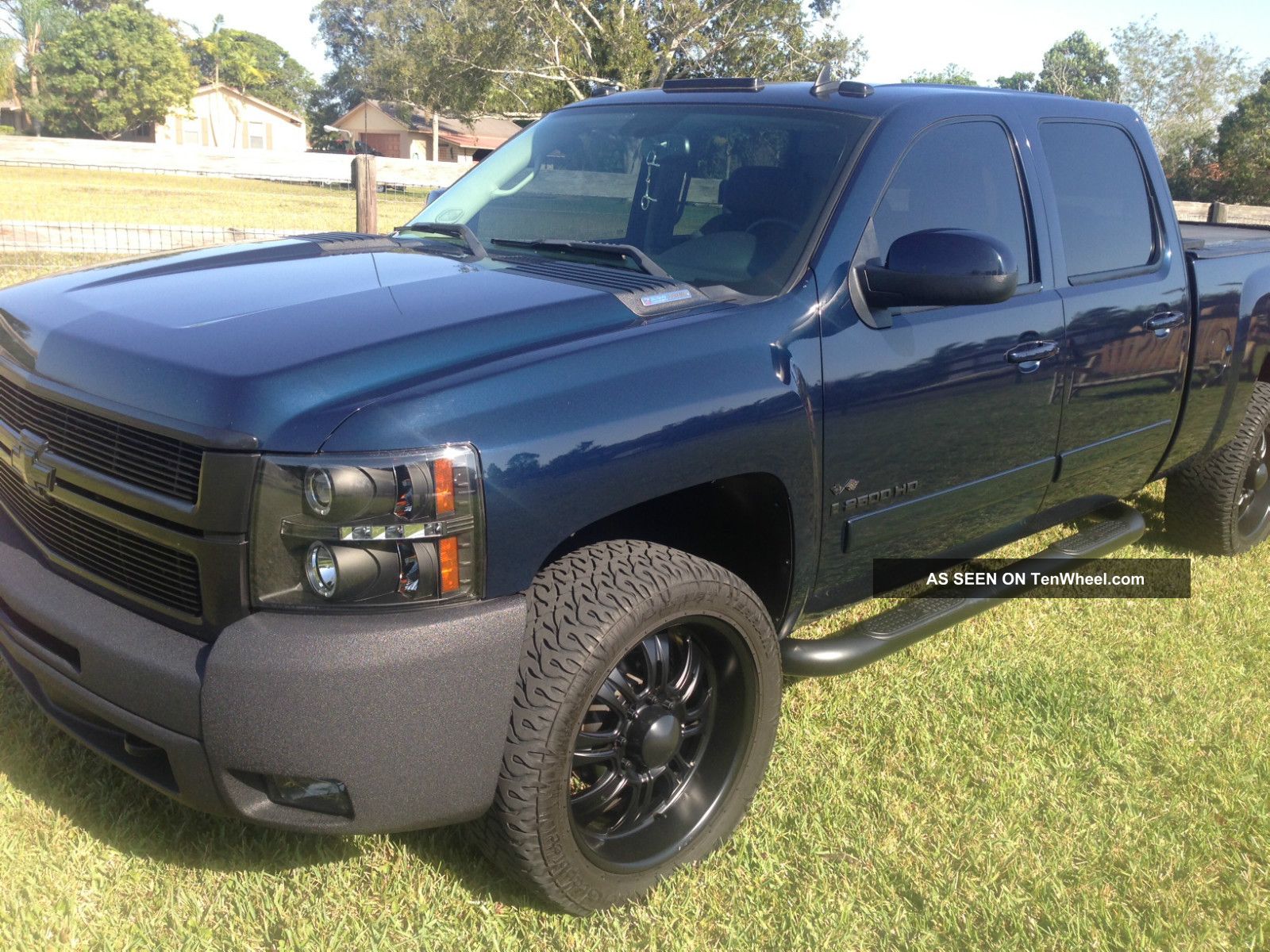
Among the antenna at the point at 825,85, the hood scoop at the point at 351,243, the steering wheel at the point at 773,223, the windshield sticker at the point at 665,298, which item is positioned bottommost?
the windshield sticker at the point at 665,298

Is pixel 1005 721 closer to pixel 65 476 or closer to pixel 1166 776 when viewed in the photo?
pixel 1166 776

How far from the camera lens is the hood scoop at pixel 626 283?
274 centimetres

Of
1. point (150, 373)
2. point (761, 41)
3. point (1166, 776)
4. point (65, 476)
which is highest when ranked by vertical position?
point (761, 41)

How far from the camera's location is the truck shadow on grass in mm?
2719

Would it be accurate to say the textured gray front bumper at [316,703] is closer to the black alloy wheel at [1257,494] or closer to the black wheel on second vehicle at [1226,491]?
the black wheel on second vehicle at [1226,491]

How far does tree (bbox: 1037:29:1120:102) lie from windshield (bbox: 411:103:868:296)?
3919 cm

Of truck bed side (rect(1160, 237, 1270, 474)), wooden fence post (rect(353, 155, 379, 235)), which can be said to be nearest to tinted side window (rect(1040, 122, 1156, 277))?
truck bed side (rect(1160, 237, 1270, 474))

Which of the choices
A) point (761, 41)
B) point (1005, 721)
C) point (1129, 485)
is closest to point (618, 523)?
point (1005, 721)

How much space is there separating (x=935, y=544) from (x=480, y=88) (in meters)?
41.3

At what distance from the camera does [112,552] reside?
7.85ft

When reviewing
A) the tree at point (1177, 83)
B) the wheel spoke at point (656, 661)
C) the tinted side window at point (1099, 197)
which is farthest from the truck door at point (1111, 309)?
the tree at point (1177, 83)

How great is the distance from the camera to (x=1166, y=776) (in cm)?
339

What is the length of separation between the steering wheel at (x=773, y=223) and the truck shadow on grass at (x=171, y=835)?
5.77 ft

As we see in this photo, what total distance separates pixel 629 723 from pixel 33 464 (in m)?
1.47
